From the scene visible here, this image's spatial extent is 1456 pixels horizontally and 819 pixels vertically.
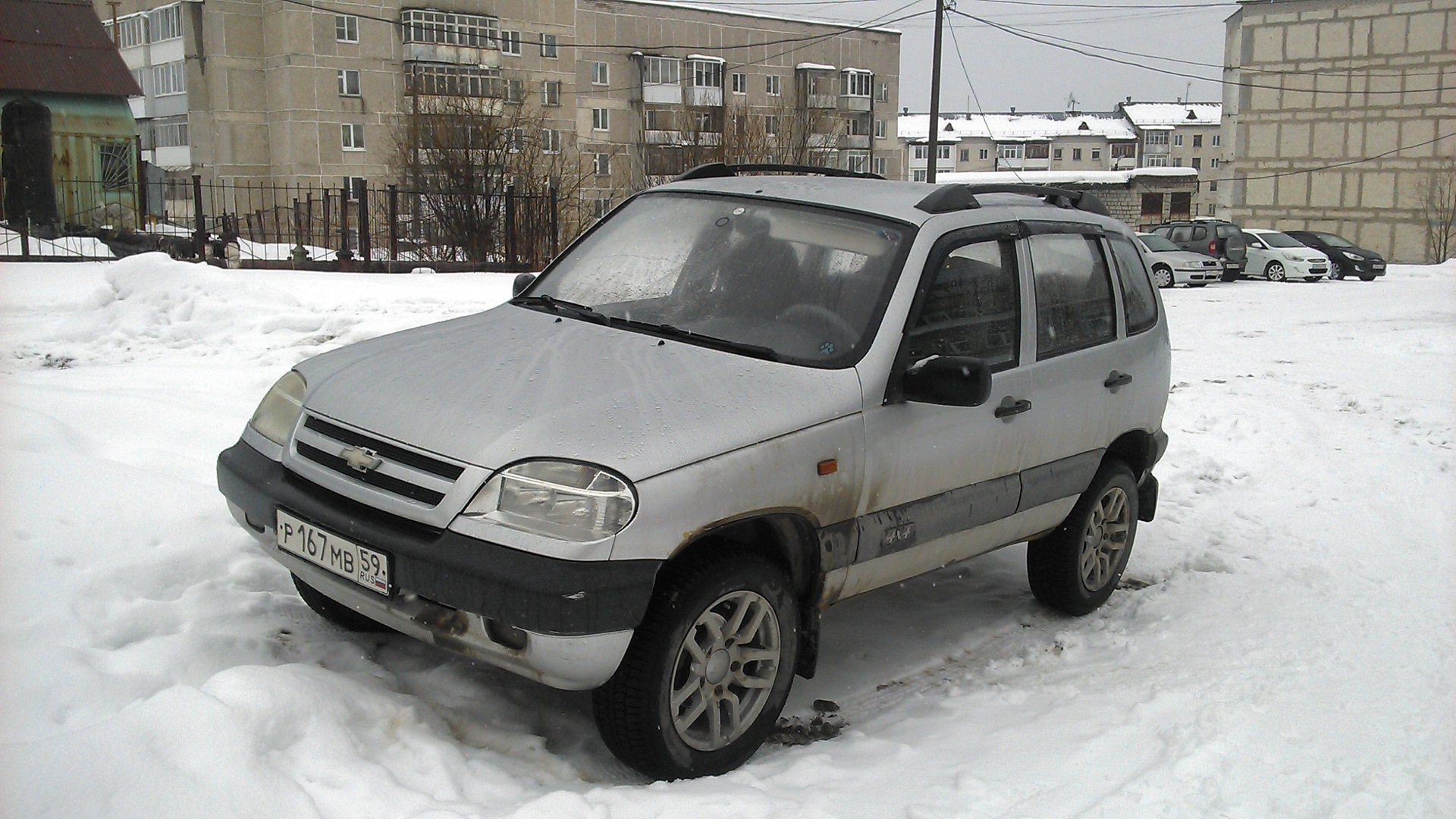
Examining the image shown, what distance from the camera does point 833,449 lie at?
11.4 feet

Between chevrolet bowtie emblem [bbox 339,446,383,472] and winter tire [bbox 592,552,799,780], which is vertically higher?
chevrolet bowtie emblem [bbox 339,446,383,472]

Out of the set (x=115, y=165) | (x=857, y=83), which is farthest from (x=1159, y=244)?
(x=857, y=83)

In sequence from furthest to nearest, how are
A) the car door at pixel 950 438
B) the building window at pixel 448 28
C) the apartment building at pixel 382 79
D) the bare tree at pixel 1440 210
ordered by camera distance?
the building window at pixel 448 28 → the apartment building at pixel 382 79 → the bare tree at pixel 1440 210 → the car door at pixel 950 438

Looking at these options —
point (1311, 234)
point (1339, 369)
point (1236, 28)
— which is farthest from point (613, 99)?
point (1339, 369)

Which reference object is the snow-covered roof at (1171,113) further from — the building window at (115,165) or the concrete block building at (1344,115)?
the building window at (115,165)

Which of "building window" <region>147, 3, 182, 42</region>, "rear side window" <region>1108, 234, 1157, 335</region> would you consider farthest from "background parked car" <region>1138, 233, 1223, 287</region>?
"building window" <region>147, 3, 182, 42</region>

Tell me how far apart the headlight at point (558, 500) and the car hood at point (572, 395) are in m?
0.04

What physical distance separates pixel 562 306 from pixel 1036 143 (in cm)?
9896

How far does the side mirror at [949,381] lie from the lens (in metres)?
3.57

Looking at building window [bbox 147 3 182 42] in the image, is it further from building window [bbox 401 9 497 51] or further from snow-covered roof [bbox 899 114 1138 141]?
snow-covered roof [bbox 899 114 1138 141]

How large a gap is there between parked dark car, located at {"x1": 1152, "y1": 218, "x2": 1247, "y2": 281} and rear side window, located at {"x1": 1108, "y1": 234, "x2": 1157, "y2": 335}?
81.0 feet

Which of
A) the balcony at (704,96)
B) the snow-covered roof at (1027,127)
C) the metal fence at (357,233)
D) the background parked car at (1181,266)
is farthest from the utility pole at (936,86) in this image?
the snow-covered roof at (1027,127)

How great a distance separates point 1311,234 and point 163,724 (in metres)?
35.1

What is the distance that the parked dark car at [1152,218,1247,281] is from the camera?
28.3 m
